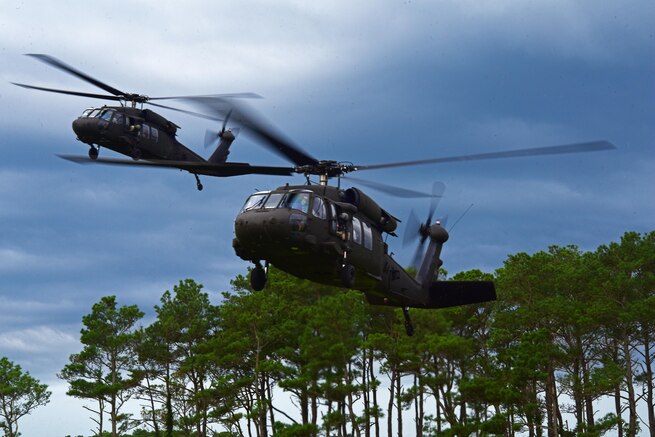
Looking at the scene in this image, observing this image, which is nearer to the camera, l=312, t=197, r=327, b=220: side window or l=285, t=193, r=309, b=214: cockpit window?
l=285, t=193, r=309, b=214: cockpit window

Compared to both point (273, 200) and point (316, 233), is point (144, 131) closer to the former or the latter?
point (273, 200)

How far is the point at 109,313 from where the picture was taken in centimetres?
6981

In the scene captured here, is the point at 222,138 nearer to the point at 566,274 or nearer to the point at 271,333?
the point at 271,333

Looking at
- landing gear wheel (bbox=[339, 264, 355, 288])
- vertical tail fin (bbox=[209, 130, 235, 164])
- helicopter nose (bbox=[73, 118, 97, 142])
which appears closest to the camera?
landing gear wheel (bbox=[339, 264, 355, 288])

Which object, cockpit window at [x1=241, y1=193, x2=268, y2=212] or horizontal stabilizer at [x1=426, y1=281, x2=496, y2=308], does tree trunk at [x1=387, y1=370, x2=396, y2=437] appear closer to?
horizontal stabilizer at [x1=426, y1=281, x2=496, y2=308]

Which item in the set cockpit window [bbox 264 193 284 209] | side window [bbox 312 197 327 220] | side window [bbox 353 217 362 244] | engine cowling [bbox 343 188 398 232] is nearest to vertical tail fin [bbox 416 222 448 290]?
engine cowling [bbox 343 188 398 232]

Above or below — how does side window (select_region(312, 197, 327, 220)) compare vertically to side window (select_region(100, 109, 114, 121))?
below

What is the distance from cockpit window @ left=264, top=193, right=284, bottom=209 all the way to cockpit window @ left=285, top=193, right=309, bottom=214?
234 millimetres

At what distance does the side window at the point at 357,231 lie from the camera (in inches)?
982

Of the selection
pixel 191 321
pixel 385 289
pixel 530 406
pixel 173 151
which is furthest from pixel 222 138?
pixel 191 321

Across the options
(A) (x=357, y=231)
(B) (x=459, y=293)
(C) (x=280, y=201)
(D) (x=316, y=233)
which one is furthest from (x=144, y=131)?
(D) (x=316, y=233)

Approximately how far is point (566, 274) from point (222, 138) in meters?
24.7

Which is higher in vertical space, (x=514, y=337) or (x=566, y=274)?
(x=566, y=274)

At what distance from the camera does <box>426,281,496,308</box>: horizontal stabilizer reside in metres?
30.5
